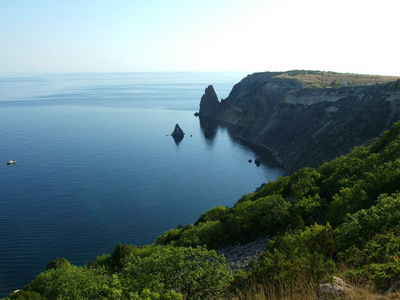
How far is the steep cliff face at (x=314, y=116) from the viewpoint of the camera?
80688mm

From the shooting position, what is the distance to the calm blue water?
52.2 m

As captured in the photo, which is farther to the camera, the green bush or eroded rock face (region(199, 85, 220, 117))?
eroded rock face (region(199, 85, 220, 117))

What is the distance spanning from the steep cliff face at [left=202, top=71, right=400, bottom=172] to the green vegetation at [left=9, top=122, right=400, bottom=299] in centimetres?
5276

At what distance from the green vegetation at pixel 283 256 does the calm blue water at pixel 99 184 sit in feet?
71.7

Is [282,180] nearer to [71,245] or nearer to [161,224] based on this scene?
[161,224]

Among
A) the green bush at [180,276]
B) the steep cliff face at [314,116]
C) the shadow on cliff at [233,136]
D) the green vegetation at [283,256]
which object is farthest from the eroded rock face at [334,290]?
the shadow on cliff at [233,136]

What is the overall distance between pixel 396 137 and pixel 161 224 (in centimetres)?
3880

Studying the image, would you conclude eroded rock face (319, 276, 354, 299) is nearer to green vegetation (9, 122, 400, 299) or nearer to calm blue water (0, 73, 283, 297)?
green vegetation (9, 122, 400, 299)

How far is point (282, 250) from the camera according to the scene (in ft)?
56.9

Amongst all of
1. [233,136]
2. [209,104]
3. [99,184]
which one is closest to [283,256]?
[99,184]

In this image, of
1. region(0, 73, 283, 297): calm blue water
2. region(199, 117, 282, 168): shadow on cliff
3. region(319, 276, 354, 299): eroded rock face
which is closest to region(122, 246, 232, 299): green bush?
region(319, 276, 354, 299): eroded rock face

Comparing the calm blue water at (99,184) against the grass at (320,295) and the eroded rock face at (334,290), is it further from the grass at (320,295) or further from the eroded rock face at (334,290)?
the eroded rock face at (334,290)

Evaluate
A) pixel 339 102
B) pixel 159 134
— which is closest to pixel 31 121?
pixel 159 134

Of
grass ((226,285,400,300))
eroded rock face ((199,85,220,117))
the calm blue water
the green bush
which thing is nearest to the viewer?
grass ((226,285,400,300))
